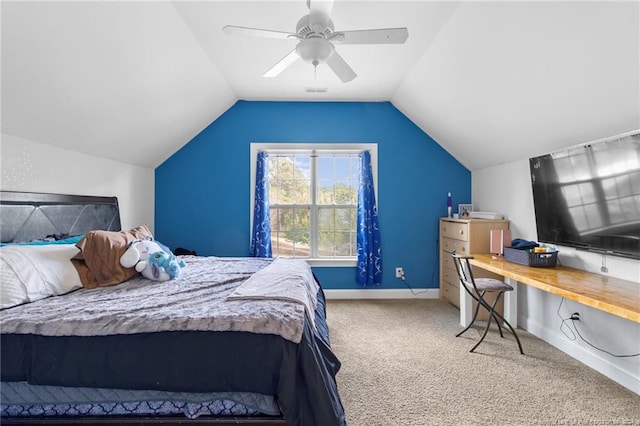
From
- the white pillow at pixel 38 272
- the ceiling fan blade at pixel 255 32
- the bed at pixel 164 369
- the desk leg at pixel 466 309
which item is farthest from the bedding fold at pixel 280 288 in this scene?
the desk leg at pixel 466 309

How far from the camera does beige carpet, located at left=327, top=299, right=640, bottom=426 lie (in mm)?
1844

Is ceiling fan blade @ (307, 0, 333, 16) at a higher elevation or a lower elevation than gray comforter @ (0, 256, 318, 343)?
higher

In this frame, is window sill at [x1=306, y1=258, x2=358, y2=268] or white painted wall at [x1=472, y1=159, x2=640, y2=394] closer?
white painted wall at [x1=472, y1=159, x2=640, y2=394]

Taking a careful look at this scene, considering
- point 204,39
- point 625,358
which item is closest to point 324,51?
point 204,39

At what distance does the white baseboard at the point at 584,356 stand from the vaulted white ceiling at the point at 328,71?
65.0 inches

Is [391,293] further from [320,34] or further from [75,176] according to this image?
[75,176]

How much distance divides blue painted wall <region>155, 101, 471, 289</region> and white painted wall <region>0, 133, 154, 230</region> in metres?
0.32

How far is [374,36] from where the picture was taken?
189 centimetres

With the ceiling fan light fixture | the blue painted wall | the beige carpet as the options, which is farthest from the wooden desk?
the ceiling fan light fixture

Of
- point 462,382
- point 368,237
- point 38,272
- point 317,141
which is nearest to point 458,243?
point 368,237

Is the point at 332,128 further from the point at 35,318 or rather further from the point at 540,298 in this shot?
the point at 35,318

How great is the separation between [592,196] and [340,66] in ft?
6.73

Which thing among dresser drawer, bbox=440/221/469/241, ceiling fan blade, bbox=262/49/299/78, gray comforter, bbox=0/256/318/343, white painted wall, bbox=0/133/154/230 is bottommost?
gray comforter, bbox=0/256/318/343

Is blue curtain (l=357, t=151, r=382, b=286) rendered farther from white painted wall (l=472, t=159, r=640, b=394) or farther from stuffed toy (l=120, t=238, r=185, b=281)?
stuffed toy (l=120, t=238, r=185, b=281)
